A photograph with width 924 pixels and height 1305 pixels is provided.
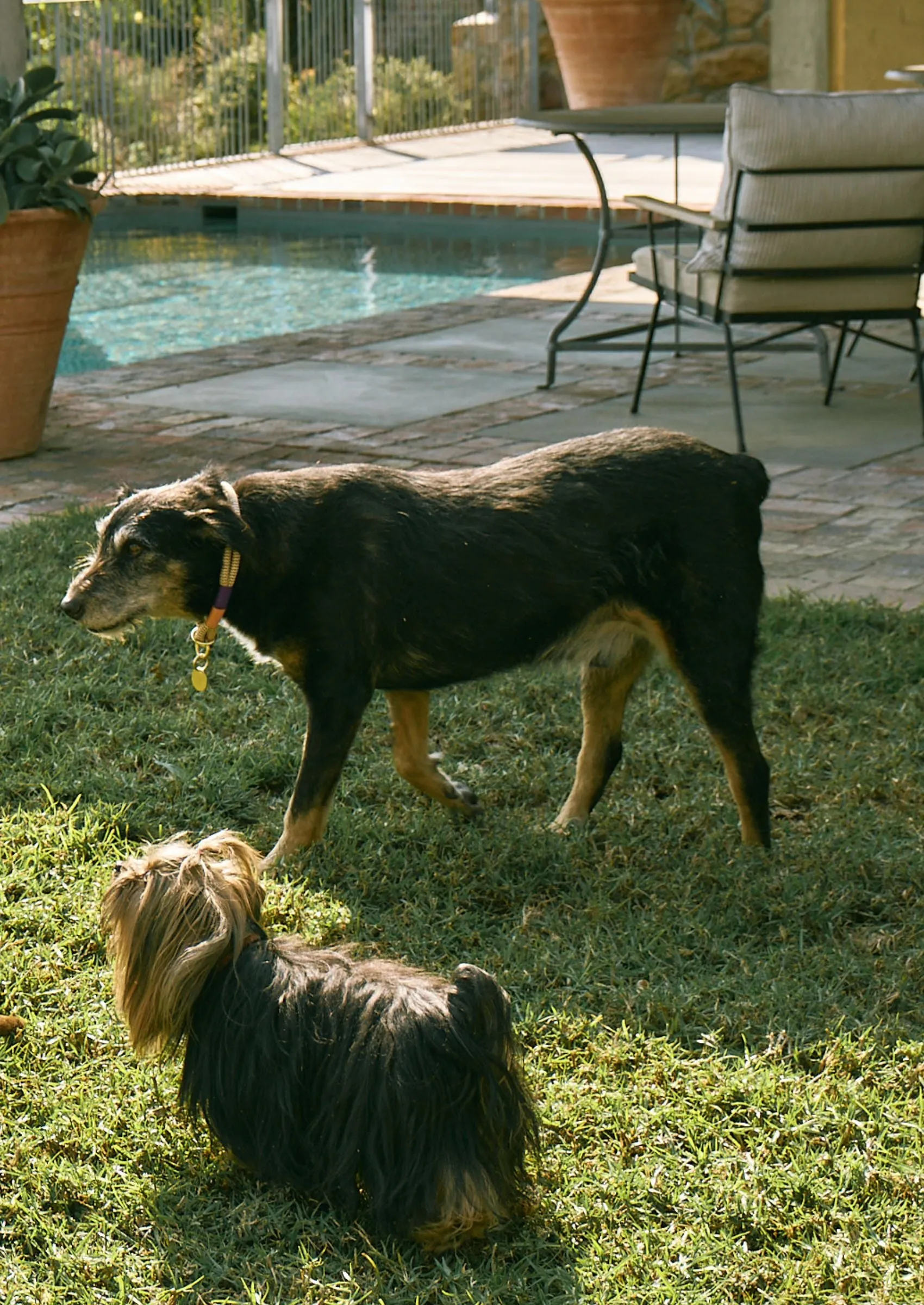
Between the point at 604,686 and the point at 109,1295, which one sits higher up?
the point at 604,686

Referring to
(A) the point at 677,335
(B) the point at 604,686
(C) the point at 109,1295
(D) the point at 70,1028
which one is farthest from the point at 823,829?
(A) the point at 677,335

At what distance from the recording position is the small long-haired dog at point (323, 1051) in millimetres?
2447

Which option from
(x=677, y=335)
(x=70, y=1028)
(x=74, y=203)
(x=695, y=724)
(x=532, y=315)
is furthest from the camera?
(x=532, y=315)

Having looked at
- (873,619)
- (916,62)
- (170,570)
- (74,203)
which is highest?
(916,62)

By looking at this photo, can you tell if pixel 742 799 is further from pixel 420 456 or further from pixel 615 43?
pixel 615 43

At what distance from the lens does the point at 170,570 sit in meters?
3.47

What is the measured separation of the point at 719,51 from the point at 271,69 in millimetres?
5684

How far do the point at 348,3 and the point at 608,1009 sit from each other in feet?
66.9

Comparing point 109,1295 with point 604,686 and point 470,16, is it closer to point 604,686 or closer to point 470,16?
point 604,686

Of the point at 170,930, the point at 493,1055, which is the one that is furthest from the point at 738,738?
the point at 170,930

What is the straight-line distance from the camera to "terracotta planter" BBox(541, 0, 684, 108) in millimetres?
19656

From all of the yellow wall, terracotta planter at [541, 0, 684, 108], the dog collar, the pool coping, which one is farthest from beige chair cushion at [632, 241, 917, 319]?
terracotta planter at [541, 0, 684, 108]

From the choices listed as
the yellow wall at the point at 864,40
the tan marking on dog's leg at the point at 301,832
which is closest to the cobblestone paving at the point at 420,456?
the tan marking on dog's leg at the point at 301,832

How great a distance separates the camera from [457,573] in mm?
3648
